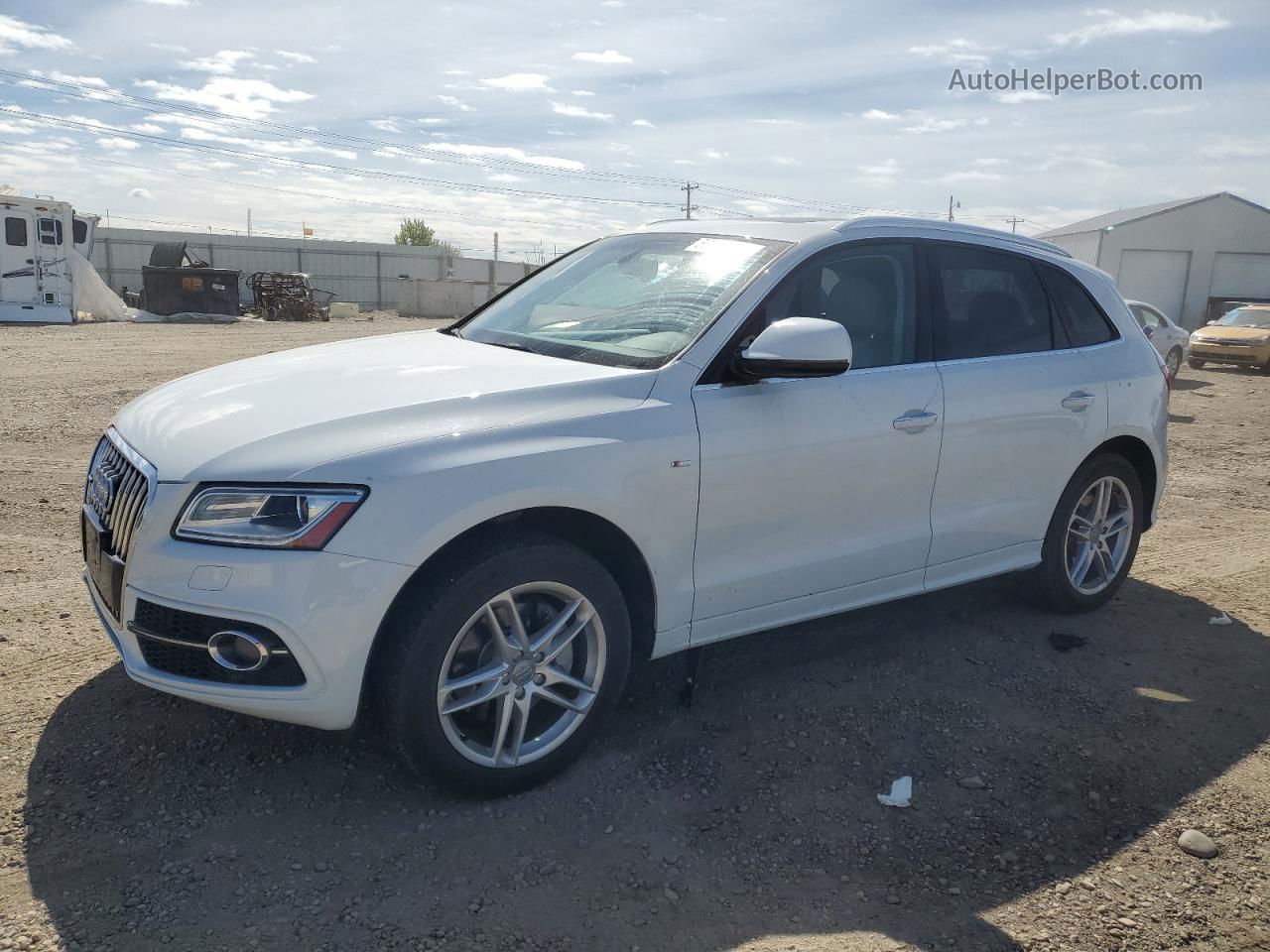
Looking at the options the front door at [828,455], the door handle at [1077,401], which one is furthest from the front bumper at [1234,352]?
the front door at [828,455]

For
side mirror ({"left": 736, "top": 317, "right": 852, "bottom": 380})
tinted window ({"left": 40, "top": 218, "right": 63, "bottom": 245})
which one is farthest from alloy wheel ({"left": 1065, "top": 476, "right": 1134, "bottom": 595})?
tinted window ({"left": 40, "top": 218, "right": 63, "bottom": 245})

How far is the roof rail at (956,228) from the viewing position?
4.14 m

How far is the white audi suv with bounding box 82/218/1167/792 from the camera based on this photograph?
9.29 feet

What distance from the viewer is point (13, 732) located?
3.47 meters

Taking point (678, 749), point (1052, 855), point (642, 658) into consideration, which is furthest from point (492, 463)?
point (1052, 855)

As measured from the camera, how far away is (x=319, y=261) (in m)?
47.7

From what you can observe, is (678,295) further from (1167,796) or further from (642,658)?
(1167,796)

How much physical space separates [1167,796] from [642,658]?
1.83 m

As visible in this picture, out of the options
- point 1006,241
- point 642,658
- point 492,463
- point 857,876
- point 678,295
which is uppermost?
point 1006,241

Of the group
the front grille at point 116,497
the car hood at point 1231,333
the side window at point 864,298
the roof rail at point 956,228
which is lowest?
the front grille at point 116,497

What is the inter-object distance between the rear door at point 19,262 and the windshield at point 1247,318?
27651 millimetres

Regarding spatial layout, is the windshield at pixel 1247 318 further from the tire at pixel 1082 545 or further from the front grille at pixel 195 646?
the front grille at pixel 195 646

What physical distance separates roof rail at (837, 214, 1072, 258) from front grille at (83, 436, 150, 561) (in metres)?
2.65

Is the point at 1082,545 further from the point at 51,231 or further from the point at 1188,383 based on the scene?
the point at 51,231
